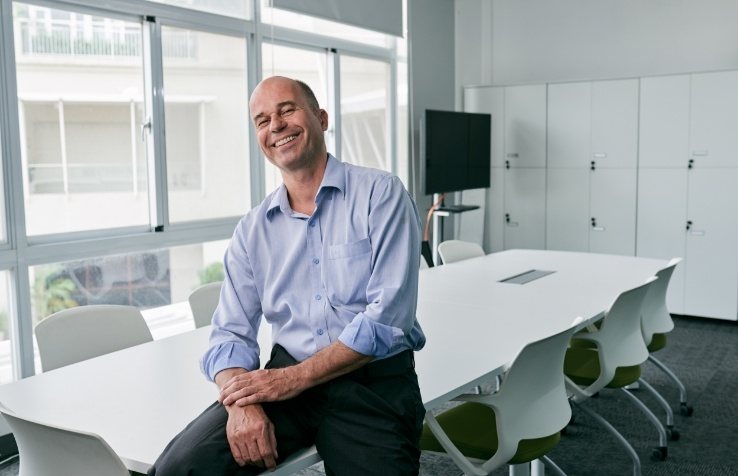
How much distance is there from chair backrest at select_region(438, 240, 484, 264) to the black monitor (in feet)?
4.79

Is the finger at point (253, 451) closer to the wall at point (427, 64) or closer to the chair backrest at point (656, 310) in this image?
the chair backrest at point (656, 310)

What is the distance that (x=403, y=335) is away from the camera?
1.85 metres

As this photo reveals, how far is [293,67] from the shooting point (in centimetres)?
614

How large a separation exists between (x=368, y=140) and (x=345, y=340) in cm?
538

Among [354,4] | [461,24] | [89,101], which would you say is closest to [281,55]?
[354,4]

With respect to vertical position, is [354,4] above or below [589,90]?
above

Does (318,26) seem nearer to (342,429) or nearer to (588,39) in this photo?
(588,39)

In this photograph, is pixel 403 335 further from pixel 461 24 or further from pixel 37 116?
pixel 461 24

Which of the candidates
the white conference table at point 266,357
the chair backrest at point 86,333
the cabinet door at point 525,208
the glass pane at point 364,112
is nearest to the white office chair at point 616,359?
the white conference table at point 266,357

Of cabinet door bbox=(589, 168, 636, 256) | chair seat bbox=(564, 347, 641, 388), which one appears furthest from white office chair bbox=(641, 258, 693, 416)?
cabinet door bbox=(589, 168, 636, 256)

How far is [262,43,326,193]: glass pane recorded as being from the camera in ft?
18.8

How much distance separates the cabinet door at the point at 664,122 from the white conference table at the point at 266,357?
110 inches

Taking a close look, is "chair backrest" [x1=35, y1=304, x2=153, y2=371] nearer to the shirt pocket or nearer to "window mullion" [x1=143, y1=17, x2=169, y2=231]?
the shirt pocket

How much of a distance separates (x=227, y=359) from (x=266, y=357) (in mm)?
675
